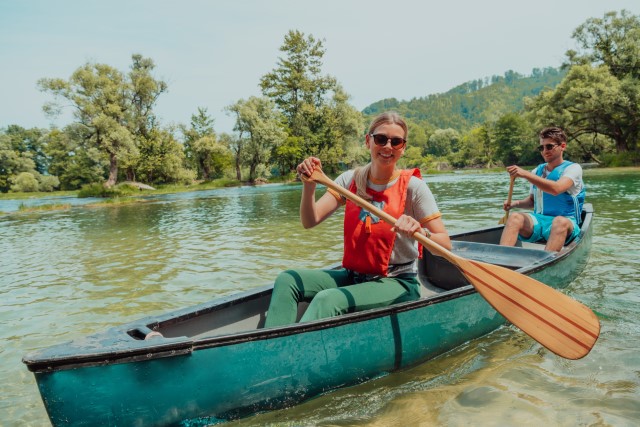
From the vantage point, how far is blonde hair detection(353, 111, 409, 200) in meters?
3.21

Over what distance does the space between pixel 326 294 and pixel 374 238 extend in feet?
1.73

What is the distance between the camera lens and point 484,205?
1547 cm

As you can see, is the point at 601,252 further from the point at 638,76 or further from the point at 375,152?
the point at 638,76

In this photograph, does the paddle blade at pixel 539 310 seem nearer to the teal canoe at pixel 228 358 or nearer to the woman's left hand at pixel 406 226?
the teal canoe at pixel 228 358

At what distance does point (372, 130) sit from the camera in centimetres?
330

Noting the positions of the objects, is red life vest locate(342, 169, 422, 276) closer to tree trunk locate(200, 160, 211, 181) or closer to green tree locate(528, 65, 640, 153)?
green tree locate(528, 65, 640, 153)

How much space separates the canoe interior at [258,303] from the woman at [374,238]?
0.33 meters

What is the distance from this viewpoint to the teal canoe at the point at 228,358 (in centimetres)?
231

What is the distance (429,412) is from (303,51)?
168ft

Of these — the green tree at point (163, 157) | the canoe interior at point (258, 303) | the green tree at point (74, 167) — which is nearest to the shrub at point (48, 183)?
the green tree at point (74, 167)

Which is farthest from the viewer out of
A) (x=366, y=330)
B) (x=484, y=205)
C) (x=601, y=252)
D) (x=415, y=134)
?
(x=415, y=134)

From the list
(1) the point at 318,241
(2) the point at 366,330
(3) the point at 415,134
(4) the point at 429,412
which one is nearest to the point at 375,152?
(2) the point at 366,330

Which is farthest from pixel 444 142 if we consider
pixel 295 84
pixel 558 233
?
pixel 558 233

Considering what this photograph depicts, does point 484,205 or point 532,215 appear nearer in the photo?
point 532,215
